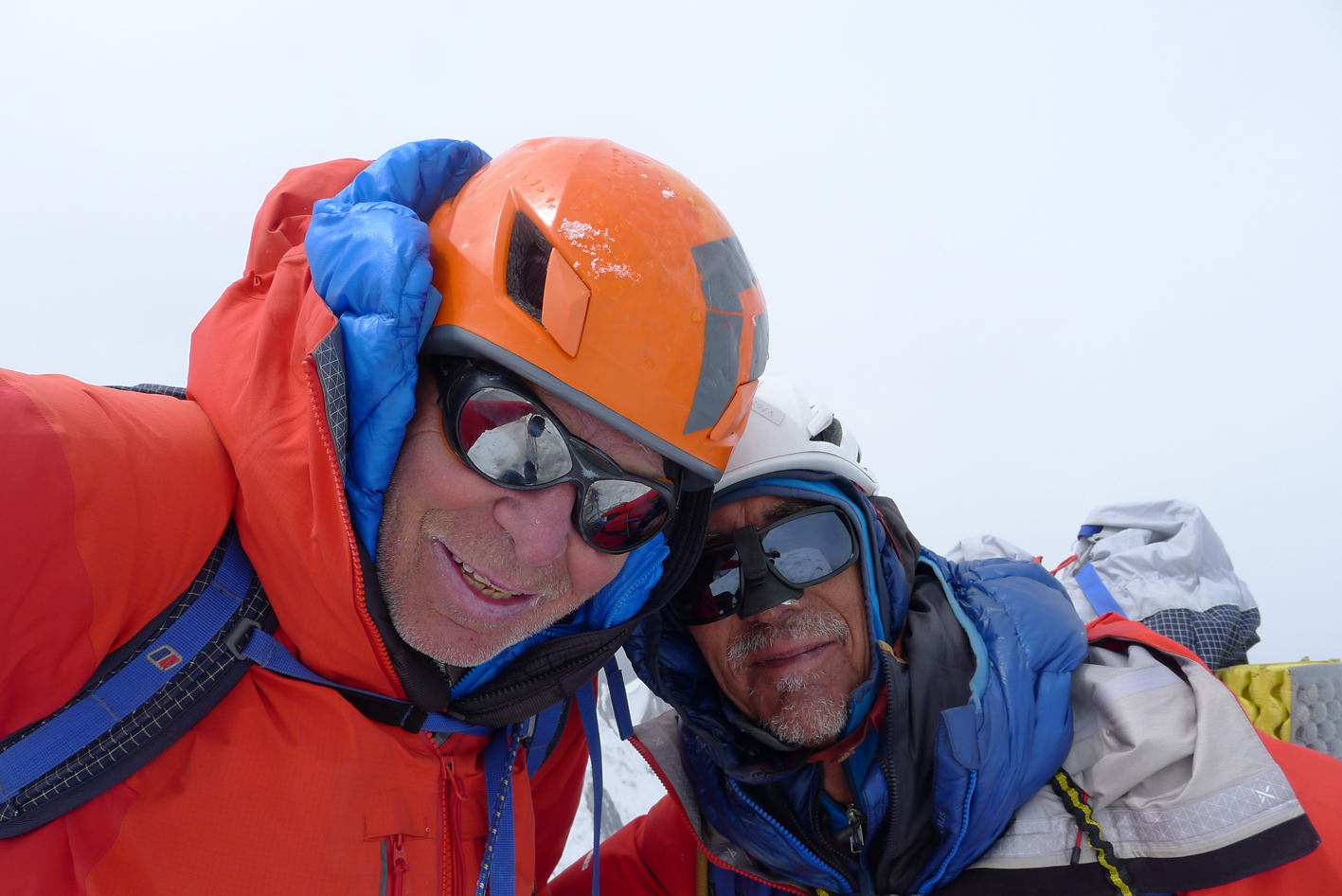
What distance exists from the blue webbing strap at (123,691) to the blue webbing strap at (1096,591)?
328 centimetres

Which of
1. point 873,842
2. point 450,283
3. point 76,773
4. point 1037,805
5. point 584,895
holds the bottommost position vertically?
point 584,895

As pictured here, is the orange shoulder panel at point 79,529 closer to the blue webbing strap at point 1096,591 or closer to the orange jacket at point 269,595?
the orange jacket at point 269,595

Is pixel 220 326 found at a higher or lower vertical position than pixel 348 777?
higher

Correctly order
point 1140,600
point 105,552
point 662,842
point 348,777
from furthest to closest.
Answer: point 1140,600, point 662,842, point 348,777, point 105,552

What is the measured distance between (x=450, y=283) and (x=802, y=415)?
1.44 metres

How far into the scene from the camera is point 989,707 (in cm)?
232

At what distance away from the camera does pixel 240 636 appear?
161cm

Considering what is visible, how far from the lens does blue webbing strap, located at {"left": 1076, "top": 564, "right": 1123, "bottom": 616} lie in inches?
134

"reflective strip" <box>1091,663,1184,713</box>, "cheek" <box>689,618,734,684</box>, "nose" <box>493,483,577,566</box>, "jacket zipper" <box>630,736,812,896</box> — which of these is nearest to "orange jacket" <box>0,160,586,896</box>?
"nose" <box>493,483,577,566</box>

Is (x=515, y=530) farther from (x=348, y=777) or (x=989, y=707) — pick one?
(x=989, y=707)

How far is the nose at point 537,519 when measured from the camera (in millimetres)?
1862

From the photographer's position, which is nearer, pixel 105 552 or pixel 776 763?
pixel 105 552

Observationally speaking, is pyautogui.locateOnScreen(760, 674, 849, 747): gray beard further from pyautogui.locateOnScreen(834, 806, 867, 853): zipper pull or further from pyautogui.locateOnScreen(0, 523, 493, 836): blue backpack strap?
pyautogui.locateOnScreen(0, 523, 493, 836): blue backpack strap

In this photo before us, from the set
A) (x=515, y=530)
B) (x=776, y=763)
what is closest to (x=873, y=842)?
(x=776, y=763)
